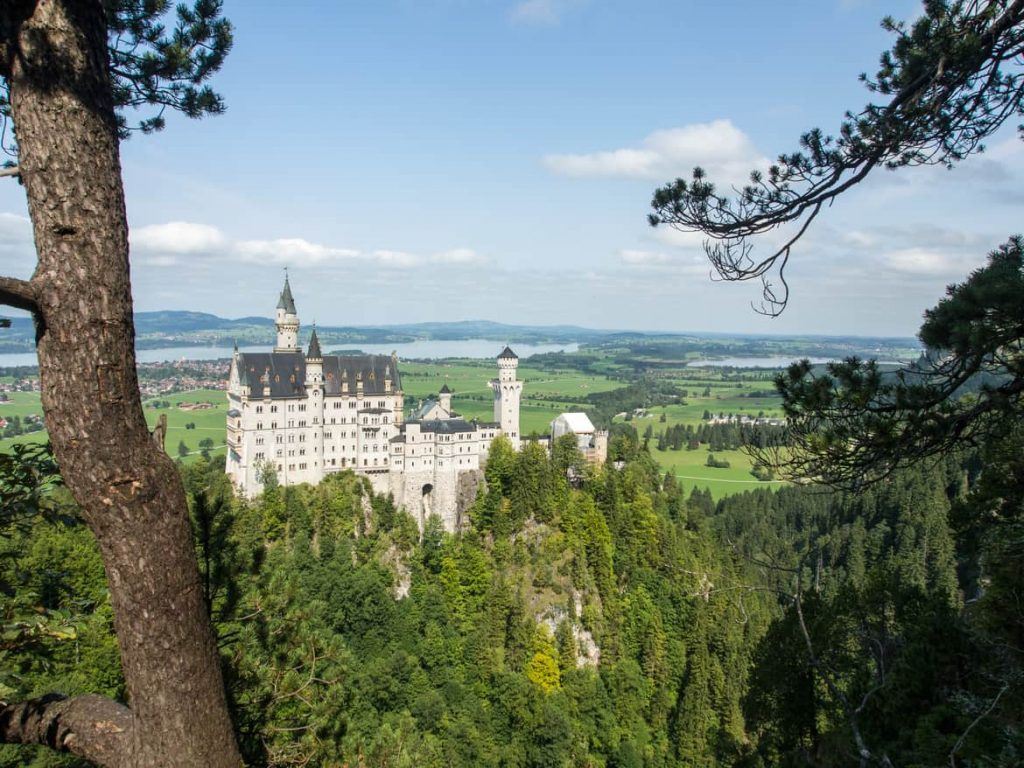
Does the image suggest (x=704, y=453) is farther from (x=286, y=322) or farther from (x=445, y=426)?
(x=286, y=322)

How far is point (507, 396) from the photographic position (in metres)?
59.3

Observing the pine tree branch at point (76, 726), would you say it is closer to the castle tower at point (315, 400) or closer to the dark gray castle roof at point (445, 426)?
the dark gray castle roof at point (445, 426)

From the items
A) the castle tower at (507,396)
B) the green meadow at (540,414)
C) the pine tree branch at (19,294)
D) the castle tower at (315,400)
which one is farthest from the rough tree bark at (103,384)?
the castle tower at (507,396)

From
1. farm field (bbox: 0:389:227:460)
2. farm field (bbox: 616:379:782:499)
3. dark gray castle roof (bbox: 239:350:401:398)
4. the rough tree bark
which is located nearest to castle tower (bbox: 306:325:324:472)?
dark gray castle roof (bbox: 239:350:401:398)

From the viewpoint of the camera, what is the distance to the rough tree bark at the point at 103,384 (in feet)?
14.7

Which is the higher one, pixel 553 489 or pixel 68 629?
pixel 68 629

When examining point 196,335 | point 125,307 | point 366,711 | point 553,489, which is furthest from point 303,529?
point 196,335

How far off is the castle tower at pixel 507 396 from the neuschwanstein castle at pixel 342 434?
87.8 inches

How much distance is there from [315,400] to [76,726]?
167ft

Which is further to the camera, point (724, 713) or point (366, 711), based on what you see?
point (724, 713)

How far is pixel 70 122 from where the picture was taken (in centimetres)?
450

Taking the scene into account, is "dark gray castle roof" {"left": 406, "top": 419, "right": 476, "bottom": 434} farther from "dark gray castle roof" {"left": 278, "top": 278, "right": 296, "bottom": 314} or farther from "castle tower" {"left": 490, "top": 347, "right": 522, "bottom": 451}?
"dark gray castle roof" {"left": 278, "top": 278, "right": 296, "bottom": 314}

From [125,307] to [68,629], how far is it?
3300mm

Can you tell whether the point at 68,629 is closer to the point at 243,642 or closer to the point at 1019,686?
the point at 243,642
